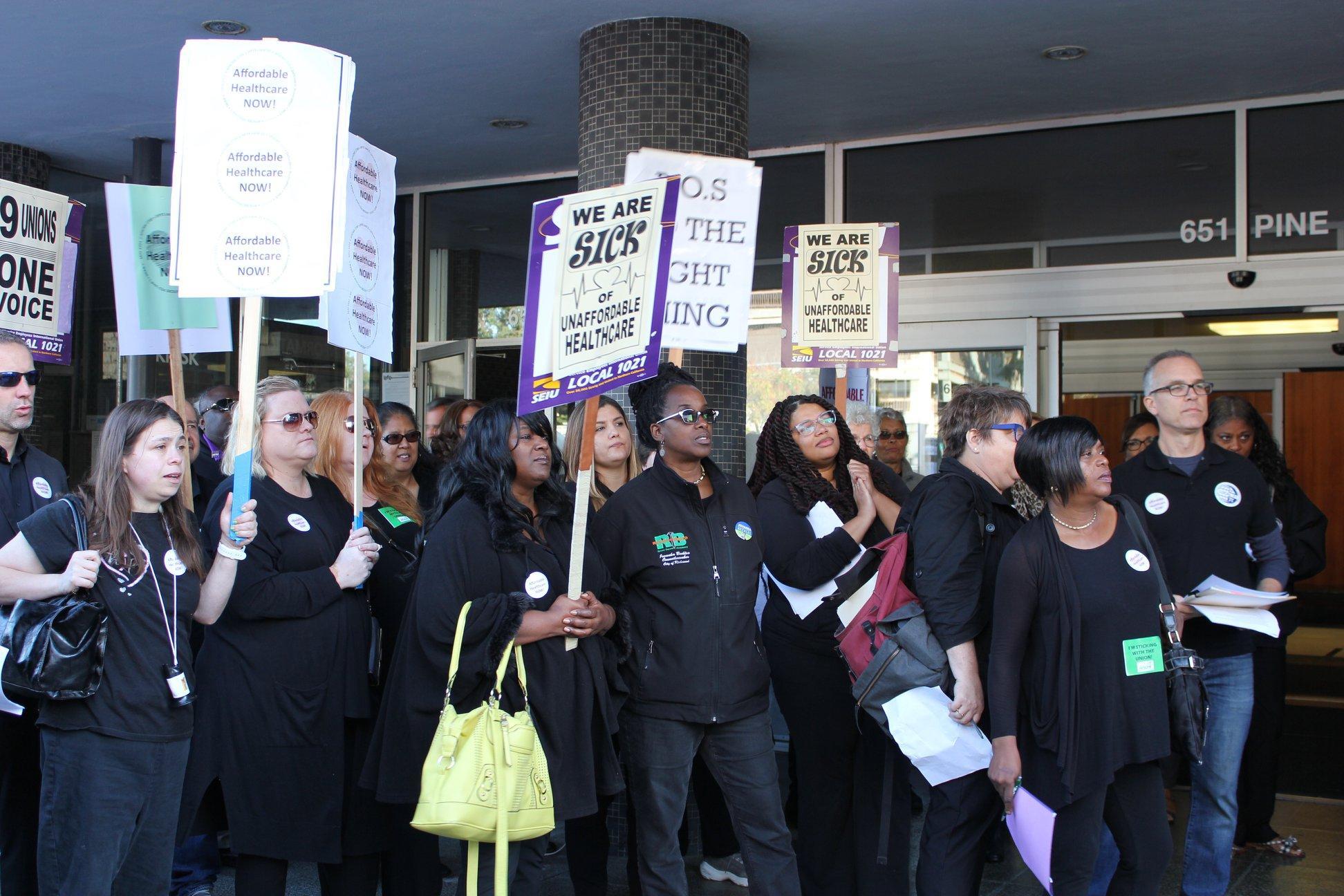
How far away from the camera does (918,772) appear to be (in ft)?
14.3

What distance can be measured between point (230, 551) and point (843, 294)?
3.18 meters

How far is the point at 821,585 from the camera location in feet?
15.1

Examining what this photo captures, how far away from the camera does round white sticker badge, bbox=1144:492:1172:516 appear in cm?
500

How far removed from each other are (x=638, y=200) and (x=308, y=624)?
1.78 m

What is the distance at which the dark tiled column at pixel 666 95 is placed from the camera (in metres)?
6.82

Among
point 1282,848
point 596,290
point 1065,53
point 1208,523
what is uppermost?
point 1065,53

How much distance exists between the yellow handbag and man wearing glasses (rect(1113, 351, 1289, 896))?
2.57 meters

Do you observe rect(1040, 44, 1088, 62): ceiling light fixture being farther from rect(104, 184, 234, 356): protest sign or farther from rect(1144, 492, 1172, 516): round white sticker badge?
rect(104, 184, 234, 356): protest sign

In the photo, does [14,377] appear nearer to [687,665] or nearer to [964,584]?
[687,665]

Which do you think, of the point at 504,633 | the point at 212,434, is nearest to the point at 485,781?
the point at 504,633

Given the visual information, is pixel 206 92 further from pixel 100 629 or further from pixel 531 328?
pixel 100 629

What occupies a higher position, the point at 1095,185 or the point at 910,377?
the point at 1095,185

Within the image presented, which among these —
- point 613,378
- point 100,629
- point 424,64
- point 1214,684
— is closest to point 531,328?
point 613,378

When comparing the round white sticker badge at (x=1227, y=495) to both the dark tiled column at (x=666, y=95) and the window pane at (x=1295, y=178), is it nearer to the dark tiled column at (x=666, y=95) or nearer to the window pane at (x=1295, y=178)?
the dark tiled column at (x=666, y=95)
